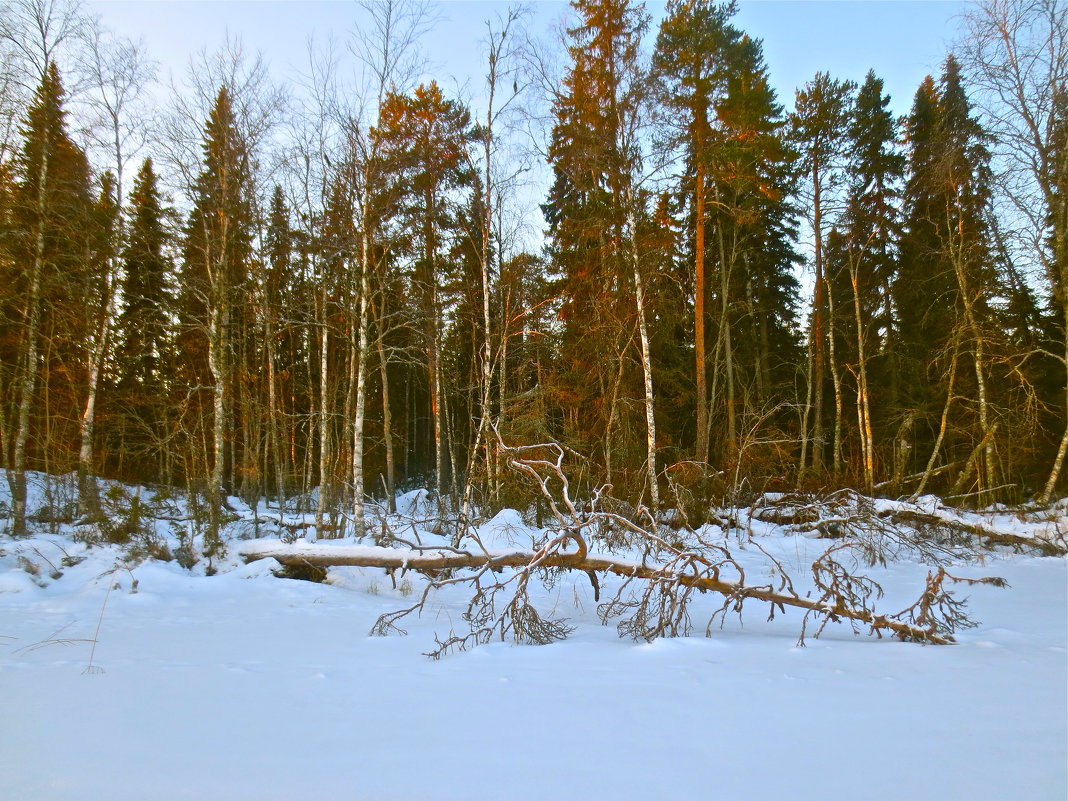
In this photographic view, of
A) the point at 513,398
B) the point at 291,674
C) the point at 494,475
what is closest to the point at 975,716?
the point at 291,674

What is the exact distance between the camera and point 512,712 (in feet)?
9.86

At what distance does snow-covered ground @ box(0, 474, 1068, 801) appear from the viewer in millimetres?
2238

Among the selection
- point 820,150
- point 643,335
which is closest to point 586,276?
point 643,335

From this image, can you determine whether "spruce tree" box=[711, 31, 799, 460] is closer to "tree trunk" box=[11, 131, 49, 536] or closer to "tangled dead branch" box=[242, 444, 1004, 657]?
"tangled dead branch" box=[242, 444, 1004, 657]

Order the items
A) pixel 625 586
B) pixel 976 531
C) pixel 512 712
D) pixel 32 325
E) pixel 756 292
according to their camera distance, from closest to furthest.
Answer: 1. pixel 512 712
2. pixel 625 586
3. pixel 976 531
4. pixel 32 325
5. pixel 756 292

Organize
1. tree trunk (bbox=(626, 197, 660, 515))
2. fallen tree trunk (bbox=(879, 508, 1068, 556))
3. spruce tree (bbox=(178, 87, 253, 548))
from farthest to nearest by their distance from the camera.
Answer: tree trunk (bbox=(626, 197, 660, 515)), fallen tree trunk (bbox=(879, 508, 1068, 556)), spruce tree (bbox=(178, 87, 253, 548))

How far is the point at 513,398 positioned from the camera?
41.2 ft

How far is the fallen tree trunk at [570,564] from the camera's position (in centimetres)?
461

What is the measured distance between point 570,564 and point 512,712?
2.77 m

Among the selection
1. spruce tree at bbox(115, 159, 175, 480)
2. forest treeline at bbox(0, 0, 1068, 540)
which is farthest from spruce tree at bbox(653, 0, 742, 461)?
spruce tree at bbox(115, 159, 175, 480)

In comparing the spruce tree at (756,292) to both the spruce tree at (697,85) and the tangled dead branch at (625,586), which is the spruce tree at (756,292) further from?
the tangled dead branch at (625,586)

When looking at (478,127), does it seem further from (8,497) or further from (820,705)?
(820,705)

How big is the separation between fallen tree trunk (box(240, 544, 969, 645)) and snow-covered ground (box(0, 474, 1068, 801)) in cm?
24

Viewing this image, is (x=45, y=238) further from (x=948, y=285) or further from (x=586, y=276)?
(x=948, y=285)
